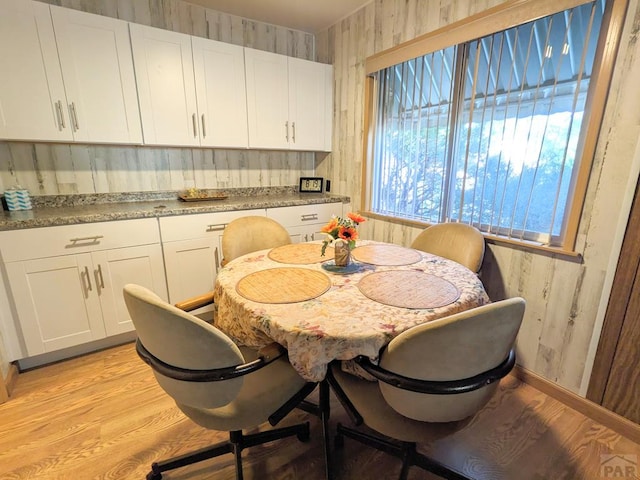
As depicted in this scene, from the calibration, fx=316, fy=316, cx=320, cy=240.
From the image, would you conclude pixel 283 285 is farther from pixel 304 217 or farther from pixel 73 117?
pixel 73 117

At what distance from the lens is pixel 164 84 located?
2287 millimetres

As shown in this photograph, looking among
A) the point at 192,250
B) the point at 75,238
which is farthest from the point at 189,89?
the point at 75,238

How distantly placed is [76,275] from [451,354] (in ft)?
7.13

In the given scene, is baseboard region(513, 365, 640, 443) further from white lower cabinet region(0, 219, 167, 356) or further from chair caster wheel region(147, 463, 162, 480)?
white lower cabinet region(0, 219, 167, 356)

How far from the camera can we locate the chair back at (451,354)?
2.74ft

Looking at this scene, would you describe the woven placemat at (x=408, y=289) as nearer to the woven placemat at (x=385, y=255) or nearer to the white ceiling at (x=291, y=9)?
the woven placemat at (x=385, y=255)

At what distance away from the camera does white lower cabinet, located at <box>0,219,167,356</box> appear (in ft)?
5.98

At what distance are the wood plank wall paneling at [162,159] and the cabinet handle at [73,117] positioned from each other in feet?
1.08

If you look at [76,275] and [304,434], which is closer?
[304,434]

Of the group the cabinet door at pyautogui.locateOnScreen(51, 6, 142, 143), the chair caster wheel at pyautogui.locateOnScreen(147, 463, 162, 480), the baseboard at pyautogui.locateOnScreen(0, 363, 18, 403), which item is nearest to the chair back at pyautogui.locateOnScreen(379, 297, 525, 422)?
the chair caster wheel at pyautogui.locateOnScreen(147, 463, 162, 480)

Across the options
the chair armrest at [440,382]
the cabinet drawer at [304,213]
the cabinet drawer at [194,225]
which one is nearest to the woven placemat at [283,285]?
the chair armrest at [440,382]

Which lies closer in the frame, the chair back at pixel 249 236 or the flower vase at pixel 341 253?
the flower vase at pixel 341 253

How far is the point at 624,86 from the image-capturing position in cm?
138

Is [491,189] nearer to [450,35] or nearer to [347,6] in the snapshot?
[450,35]
